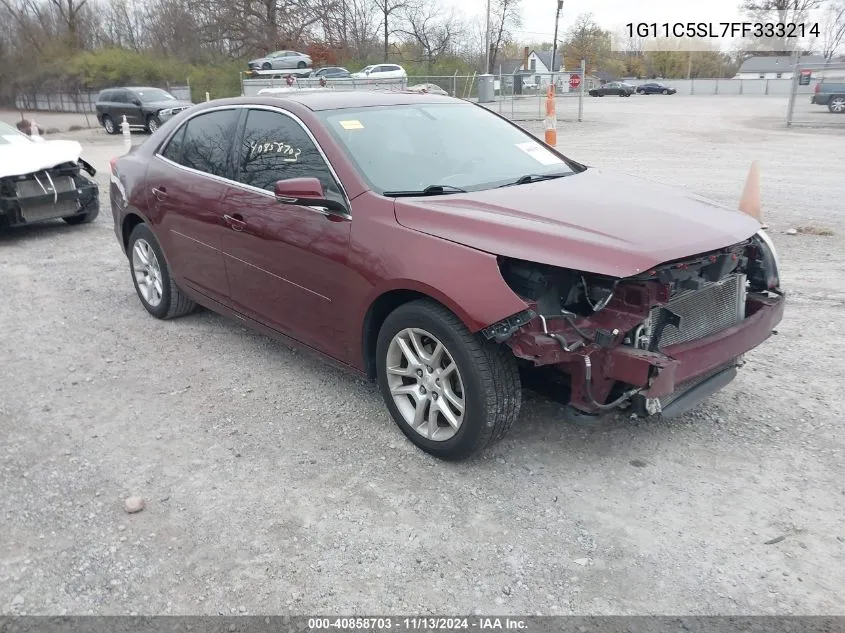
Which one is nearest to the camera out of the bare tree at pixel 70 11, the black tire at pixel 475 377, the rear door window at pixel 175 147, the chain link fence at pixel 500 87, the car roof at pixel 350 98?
the black tire at pixel 475 377

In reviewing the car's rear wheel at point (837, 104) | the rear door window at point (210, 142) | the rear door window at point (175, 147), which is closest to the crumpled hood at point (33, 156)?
the rear door window at point (175, 147)

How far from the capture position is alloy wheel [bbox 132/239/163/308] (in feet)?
18.2

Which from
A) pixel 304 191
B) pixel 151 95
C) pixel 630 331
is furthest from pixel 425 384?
pixel 151 95

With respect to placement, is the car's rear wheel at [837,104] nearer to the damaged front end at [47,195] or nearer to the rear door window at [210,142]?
the damaged front end at [47,195]

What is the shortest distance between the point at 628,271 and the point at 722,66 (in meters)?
86.7

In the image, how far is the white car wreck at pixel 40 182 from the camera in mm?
8289

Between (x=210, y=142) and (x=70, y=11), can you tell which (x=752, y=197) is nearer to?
(x=210, y=142)

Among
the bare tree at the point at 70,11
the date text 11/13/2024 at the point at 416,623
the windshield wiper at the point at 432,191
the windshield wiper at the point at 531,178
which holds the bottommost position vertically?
the date text 11/13/2024 at the point at 416,623

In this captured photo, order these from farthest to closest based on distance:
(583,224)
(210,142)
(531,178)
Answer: (210,142) < (531,178) < (583,224)

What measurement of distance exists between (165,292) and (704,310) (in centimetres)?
394

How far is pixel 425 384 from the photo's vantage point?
3473 mm

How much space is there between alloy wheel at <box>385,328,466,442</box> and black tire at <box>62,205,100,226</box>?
7.29 metres

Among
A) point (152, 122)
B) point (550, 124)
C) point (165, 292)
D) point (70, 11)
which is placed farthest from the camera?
point (70, 11)

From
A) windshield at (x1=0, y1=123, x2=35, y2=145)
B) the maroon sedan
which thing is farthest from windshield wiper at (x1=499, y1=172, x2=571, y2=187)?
windshield at (x1=0, y1=123, x2=35, y2=145)
